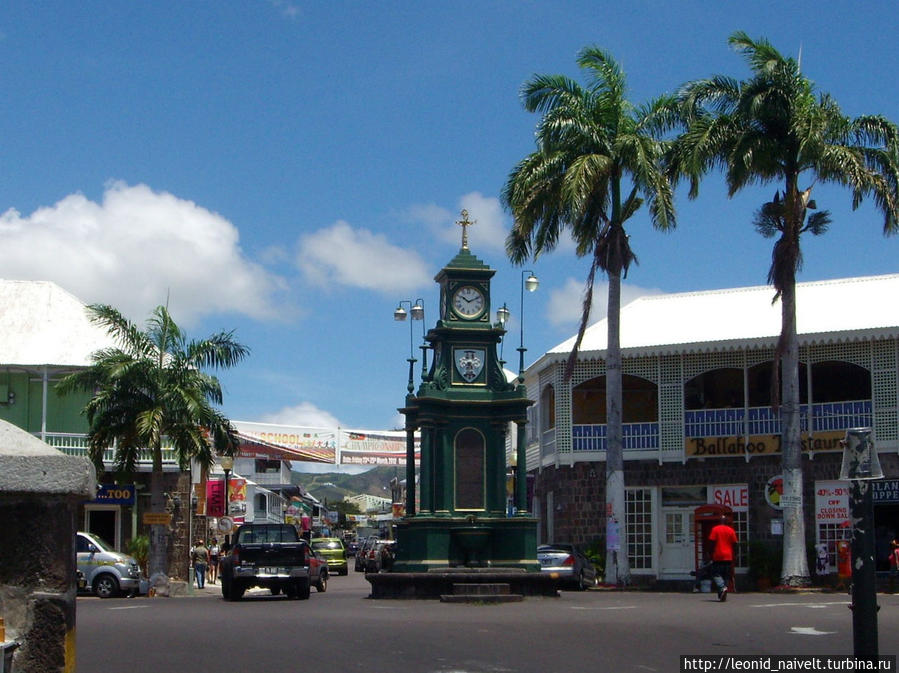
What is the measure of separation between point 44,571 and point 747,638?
12.0 m

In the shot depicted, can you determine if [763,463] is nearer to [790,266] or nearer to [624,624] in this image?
[790,266]

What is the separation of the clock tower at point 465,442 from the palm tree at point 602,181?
5.25 meters

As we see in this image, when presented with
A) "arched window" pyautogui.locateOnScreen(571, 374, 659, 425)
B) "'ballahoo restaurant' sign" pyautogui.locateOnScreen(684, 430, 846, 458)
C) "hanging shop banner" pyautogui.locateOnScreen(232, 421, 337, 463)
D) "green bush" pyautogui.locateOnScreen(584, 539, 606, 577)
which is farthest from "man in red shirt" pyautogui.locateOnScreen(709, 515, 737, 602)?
"hanging shop banner" pyautogui.locateOnScreen(232, 421, 337, 463)

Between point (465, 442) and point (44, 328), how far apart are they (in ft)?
64.0

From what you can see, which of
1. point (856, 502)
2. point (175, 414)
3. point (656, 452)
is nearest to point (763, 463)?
point (656, 452)

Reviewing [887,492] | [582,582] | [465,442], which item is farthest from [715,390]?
[465,442]

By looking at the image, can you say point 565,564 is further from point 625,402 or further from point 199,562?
point 199,562

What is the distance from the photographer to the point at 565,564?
31.5 m

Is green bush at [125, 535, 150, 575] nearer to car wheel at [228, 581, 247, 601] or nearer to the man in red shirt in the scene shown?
car wheel at [228, 581, 247, 601]

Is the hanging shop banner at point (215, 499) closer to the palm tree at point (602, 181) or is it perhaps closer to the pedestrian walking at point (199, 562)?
the pedestrian walking at point (199, 562)

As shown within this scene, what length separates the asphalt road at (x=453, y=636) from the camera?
12312 millimetres

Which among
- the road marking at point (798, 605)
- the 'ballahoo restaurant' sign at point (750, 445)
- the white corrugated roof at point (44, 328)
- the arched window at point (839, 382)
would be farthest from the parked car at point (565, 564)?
the white corrugated roof at point (44, 328)

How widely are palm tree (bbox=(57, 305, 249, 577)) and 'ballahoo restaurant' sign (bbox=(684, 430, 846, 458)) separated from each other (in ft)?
44.3

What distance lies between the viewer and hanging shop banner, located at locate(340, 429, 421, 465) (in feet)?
247
